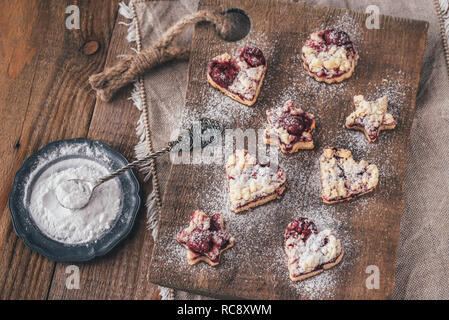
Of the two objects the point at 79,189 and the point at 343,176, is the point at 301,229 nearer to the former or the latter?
the point at 343,176

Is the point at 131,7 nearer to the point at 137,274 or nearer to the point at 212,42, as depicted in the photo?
the point at 212,42

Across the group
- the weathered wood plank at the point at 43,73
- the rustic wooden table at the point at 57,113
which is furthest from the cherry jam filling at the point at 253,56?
the weathered wood plank at the point at 43,73

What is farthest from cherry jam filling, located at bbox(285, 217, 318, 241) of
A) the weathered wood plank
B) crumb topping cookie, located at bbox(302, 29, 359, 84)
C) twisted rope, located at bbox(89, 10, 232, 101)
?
the weathered wood plank

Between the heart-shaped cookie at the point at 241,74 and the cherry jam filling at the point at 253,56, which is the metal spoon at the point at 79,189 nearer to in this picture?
the heart-shaped cookie at the point at 241,74

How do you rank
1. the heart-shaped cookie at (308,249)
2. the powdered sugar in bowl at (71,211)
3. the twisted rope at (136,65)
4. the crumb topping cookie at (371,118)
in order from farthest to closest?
1. the twisted rope at (136,65)
2. the powdered sugar in bowl at (71,211)
3. the crumb topping cookie at (371,118)
4. the heart-shaped cookie at (308,249)
